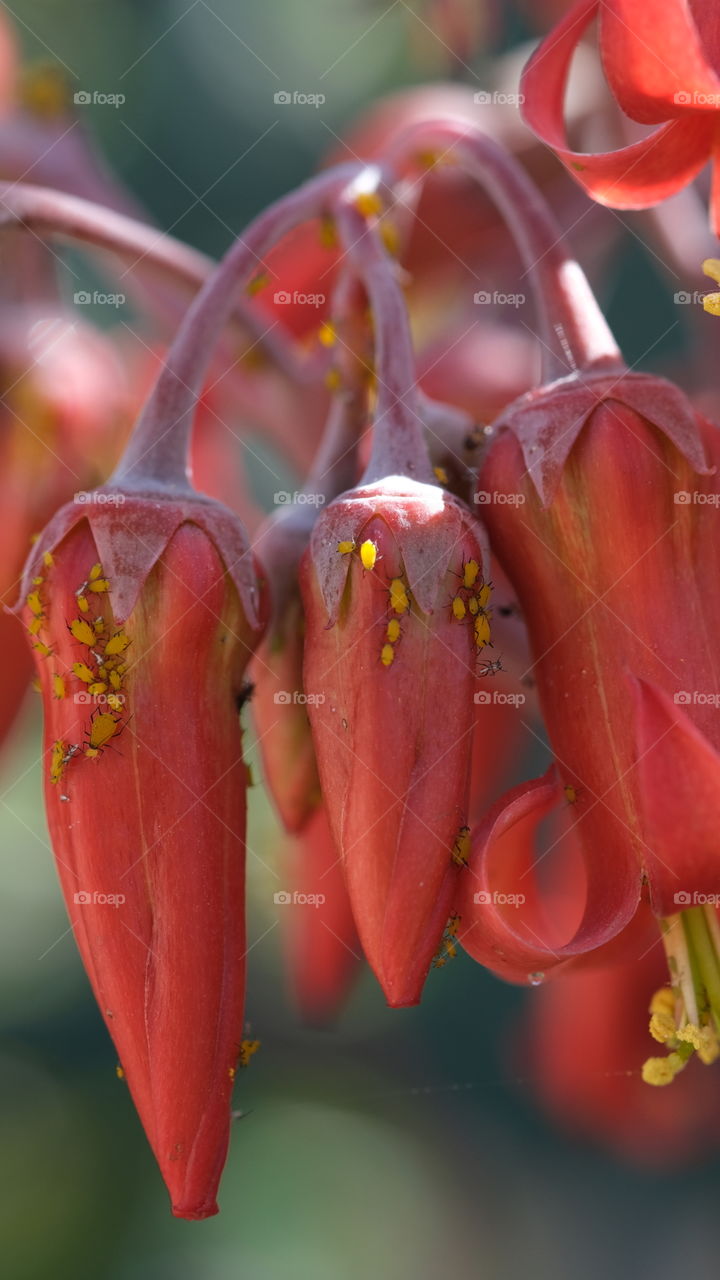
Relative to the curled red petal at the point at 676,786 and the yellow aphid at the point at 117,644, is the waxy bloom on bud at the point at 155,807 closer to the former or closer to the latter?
the yellow aphid at the point at 117,644

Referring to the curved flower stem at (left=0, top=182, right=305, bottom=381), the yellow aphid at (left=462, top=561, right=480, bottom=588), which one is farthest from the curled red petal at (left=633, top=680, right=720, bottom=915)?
the curved flower stem at (left=0, top=182, right=305, bottom=381)

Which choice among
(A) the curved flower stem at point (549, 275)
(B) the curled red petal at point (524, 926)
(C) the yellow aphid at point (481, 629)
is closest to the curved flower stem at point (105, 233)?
(A) the curved flower stem at point (549, 275)

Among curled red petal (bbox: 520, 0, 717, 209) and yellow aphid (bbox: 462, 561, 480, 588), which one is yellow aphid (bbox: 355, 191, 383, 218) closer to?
curled red petal (bbox: 520, 0, 717, 209)

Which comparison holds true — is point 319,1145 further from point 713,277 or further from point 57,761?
point 713,277

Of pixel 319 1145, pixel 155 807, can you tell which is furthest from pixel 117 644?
pixel 319 1145

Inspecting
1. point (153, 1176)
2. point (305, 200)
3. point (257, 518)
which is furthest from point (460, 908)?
point (153, 1176)
